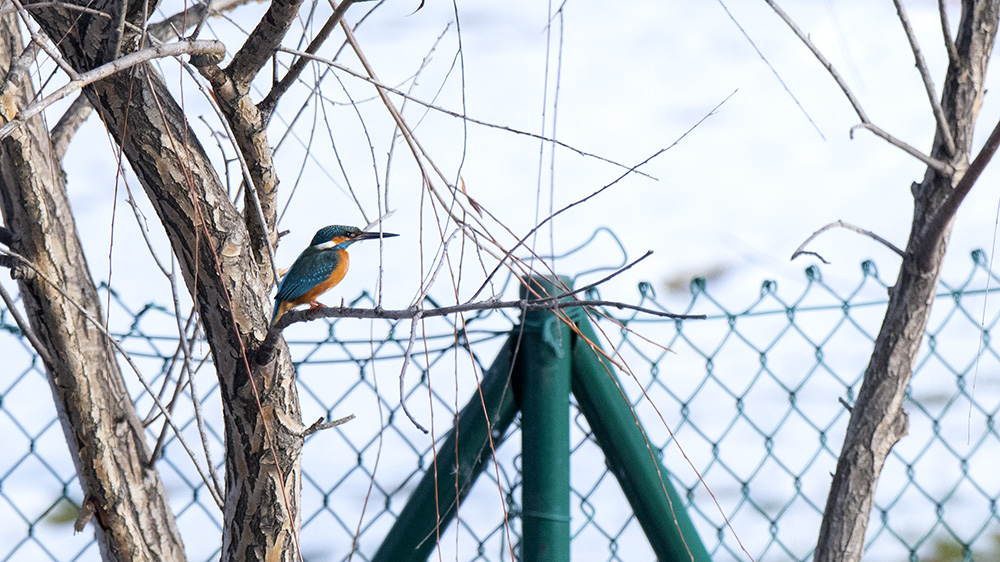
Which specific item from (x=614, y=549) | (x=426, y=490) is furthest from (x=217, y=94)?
(x=614, y=549)

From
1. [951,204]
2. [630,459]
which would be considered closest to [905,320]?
[951,204]

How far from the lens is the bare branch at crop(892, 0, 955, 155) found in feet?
4.10

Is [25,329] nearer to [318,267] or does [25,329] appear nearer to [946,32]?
[318,267]

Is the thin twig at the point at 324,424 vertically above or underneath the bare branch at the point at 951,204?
underneath

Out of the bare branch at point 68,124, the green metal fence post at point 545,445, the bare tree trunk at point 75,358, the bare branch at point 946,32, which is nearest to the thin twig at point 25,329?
the bare tree trunk at point 75,358

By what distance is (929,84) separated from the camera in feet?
4.13

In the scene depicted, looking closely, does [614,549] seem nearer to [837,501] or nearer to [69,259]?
[837,501]

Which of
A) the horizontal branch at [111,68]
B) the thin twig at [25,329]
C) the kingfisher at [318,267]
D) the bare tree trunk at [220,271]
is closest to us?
the horizontal branch at [111,68]

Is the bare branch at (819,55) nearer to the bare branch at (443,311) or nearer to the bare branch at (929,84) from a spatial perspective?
the bare branch at (929,84)

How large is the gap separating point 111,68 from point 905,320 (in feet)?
3.59

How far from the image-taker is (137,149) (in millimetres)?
997

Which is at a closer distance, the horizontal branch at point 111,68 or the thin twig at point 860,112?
the horizontal branch at point 111,68

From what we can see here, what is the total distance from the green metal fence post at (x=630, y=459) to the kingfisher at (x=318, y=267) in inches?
15.8

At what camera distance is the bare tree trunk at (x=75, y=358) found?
4.23 feet
